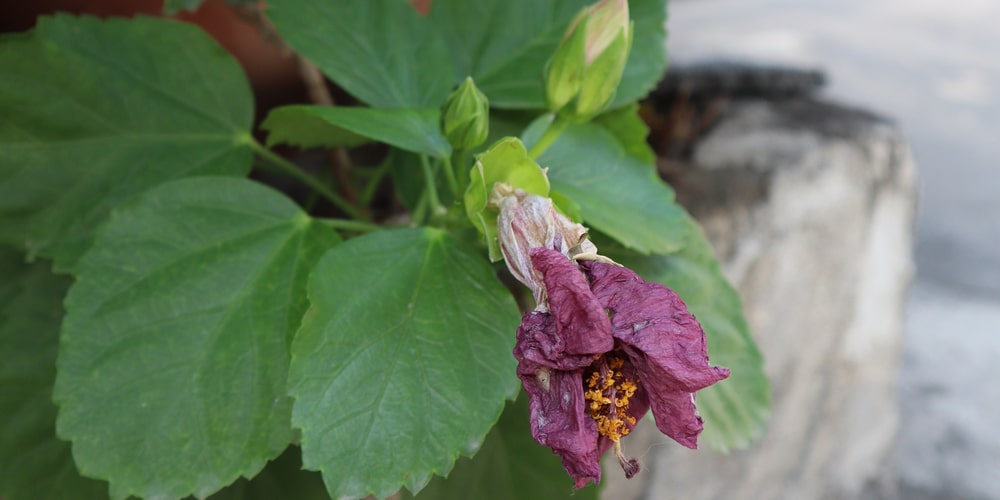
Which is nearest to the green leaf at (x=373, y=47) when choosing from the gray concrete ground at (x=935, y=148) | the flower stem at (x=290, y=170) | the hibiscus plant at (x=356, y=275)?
the hibiscus plant at (x=356, y=275)

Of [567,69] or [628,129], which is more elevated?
[567,69]

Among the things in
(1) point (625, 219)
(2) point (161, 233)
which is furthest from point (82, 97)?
(1) point (625, 219)

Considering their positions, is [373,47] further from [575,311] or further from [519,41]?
[575,311]

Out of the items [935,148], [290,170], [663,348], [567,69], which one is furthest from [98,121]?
[935,148]

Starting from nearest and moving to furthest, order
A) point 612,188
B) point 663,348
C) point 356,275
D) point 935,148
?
point 663,348 → point 356,275 → point 612,188 → point 935,148

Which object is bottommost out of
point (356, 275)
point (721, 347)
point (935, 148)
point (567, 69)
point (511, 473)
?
point (935, 148)

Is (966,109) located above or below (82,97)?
below

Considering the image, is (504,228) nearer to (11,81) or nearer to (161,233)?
(161,233)
